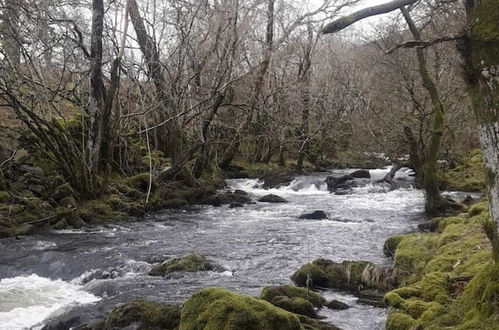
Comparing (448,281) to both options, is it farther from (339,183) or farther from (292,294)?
(339,183)

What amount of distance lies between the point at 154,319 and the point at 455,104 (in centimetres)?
1609

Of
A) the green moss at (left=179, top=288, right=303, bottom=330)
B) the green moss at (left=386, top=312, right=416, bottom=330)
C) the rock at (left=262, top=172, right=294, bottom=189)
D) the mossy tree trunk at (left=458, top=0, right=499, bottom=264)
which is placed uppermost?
the mossy tree trunk at (left=458, top=0, right=499, bottom=264)

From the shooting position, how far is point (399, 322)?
6.16 m

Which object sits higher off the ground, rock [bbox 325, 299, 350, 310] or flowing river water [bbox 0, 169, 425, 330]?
flowing river water [bbox 0, 169, 425, 330]

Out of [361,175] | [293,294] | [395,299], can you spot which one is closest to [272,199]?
[361,175]

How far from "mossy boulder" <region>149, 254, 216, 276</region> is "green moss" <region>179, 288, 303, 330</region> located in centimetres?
376

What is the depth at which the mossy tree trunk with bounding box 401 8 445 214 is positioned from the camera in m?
14.4

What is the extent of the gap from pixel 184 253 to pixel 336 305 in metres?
4.59

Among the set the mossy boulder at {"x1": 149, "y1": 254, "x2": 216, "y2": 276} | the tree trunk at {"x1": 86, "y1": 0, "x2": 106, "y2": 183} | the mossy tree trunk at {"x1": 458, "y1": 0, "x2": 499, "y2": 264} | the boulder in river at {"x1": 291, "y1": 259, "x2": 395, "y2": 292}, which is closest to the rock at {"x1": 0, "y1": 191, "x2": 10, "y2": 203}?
the tree trunk at {"x1": 86, "y1": 0, "x2": 106, "y2": 183}

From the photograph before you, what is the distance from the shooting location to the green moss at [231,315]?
225 inches

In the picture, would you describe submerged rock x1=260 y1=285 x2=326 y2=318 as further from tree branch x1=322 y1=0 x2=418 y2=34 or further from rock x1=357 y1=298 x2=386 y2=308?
tree branch x1=322 y1=0 x2=418 y2=34

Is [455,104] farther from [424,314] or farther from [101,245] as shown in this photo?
[424,314]

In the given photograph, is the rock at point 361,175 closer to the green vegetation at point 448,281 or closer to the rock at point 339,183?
the rock at point 339,183

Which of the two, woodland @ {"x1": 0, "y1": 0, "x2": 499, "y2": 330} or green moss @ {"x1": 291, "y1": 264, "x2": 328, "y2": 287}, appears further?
green moss @ {"x1": 291, "y1": 264, "x2": 328, "y2": 287}
